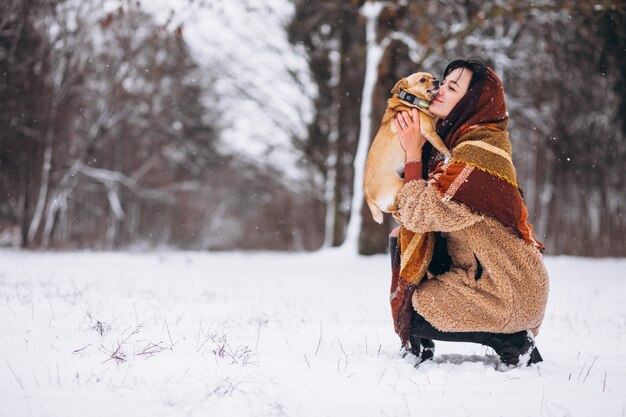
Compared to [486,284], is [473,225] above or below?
above

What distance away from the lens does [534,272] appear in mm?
2662

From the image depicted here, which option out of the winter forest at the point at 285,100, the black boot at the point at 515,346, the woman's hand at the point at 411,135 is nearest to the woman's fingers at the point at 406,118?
the woman's hand at the point at 411,135

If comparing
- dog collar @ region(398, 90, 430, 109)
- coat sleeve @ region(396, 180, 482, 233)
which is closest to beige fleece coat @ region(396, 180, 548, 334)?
coat sleeve @ region(396, 180, 482, 233)

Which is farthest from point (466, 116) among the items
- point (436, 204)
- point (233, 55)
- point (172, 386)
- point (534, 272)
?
point (233, 55)

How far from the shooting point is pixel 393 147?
9.06 ft

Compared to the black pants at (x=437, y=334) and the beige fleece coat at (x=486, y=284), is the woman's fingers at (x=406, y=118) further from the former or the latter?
the black pants at (x=437, y=334)

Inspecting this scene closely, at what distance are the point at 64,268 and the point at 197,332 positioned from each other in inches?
231

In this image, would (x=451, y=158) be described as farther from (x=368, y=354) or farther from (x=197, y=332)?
(x=197, y=332)

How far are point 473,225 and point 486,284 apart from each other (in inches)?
12.0

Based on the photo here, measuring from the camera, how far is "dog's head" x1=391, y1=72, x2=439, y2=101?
9.37 ft

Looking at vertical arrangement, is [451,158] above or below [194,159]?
below

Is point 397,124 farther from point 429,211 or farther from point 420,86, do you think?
point 429,211

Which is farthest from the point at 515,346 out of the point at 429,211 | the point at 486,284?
the point at 429,211

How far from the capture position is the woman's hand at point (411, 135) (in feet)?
8.84
